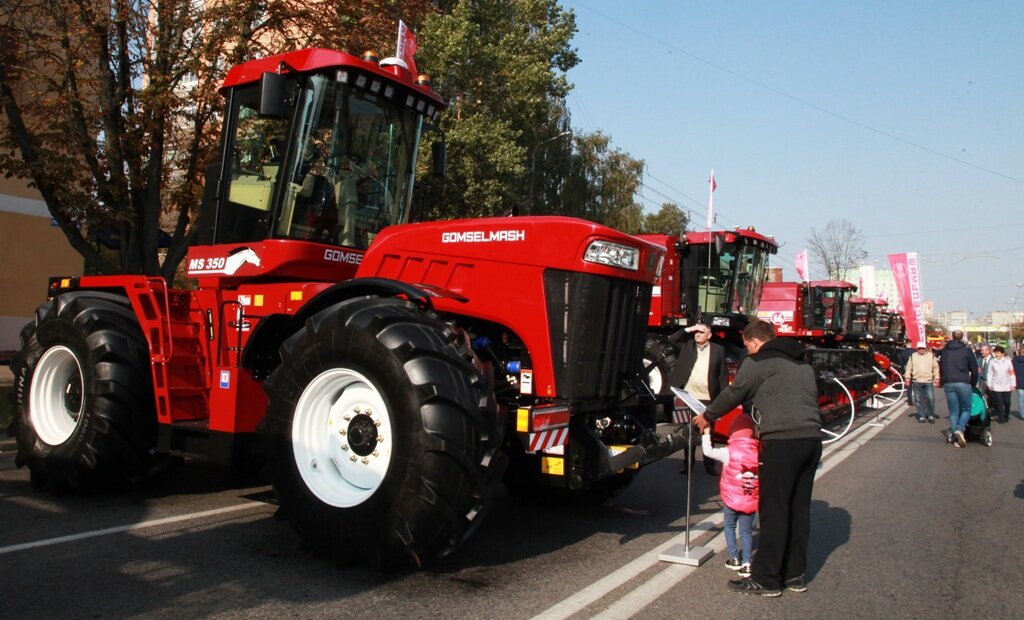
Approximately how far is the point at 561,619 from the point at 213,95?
9953 millimetres

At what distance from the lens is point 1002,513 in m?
7.48

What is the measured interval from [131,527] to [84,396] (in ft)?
4.35

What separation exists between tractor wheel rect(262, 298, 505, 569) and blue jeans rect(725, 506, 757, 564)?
1.63 metres

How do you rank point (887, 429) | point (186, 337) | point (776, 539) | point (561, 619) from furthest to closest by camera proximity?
point (887, 429) → point (186, 337) → point (776, 539) → point (561, 619)

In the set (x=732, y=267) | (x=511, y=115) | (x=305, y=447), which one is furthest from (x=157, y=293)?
(x=511, y=115)

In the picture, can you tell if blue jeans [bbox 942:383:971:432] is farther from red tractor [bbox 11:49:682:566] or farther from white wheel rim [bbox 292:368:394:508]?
white wheel rim [bbox 292:368:394:508]

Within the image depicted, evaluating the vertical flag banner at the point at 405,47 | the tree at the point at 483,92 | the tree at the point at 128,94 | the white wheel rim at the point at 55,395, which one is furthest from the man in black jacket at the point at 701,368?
the tree at the point at 483,92

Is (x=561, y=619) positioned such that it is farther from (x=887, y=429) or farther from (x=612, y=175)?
(x=612, y=175)

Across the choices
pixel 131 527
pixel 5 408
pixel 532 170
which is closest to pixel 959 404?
pixel 131 527

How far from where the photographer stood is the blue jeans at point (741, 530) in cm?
511

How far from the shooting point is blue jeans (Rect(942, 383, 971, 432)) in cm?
1241

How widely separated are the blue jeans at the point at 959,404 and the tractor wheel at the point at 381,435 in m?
10.4

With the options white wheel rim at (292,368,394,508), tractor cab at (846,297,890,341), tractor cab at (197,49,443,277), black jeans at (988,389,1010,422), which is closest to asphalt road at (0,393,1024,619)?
white wheel rim at (292,368,394,508)

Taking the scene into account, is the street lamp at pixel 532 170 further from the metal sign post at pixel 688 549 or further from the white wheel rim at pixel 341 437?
the white wheel rim at pixel 341 437
